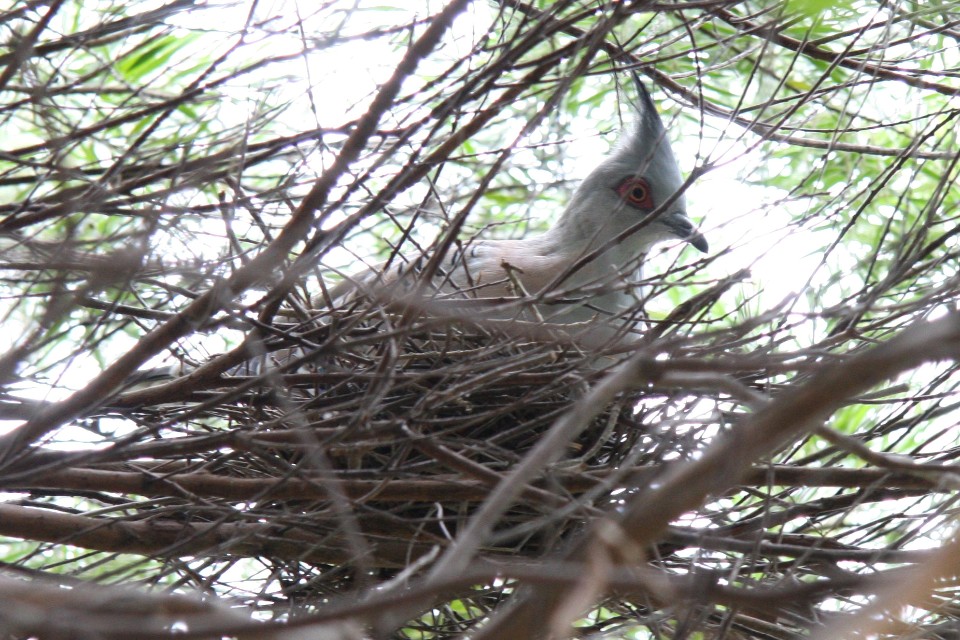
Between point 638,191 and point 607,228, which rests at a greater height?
point 638,191

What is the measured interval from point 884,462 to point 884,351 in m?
0.58

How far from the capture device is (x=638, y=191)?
3.91m

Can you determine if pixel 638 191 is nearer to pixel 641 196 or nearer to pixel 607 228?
pixel 641 196

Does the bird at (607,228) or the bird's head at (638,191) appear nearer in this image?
the bird at (607,228)

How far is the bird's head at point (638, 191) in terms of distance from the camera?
382cm

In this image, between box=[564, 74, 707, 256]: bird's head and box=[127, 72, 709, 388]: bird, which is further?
box=[564, 74, 707, 256]: bird's head

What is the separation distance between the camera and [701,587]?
4.27 feet

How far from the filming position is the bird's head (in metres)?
3.82

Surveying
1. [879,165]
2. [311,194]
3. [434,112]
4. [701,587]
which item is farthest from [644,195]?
[701,587]

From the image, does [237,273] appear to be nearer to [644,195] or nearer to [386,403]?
[386,403]

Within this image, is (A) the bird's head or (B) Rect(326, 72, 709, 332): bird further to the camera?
(A) the bird's head

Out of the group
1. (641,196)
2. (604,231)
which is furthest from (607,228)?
(641,196)

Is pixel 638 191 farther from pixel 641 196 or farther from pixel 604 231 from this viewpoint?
pixel 604 231

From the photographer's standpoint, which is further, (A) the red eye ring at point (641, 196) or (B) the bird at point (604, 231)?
(A) the red eye ring at point (641, 196)
